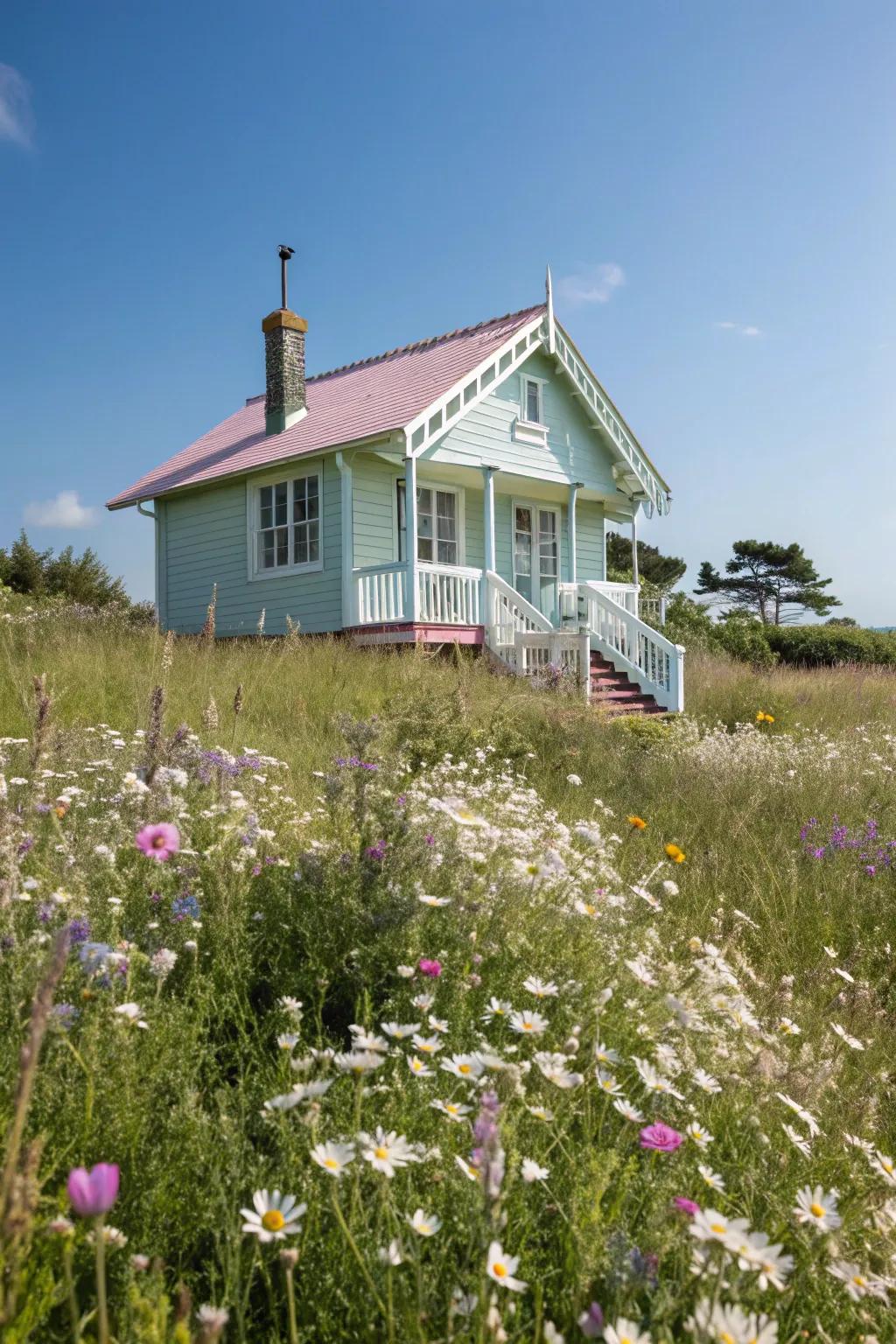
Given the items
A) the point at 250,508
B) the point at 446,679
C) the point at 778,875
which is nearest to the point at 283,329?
Answer: the point at 250,508

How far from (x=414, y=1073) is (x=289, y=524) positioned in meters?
14.9

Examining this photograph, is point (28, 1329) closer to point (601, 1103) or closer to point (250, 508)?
point (601, 1103)

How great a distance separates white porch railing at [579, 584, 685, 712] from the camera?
567 inches

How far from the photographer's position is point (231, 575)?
57.2ft

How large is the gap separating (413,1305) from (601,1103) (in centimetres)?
95

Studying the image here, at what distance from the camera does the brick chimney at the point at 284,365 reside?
16953mm

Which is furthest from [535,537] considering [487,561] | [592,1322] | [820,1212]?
[592,1322]

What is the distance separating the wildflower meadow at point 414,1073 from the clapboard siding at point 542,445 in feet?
38.2

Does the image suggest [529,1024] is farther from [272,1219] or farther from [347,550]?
[347,550]

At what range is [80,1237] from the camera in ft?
5.35

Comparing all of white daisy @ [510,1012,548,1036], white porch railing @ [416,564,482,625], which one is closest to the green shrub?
white porch railing @ [416,564,482,625]

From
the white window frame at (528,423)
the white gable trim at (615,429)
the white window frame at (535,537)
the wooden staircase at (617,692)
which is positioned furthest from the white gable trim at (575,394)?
the wooden staircase at (617,692)

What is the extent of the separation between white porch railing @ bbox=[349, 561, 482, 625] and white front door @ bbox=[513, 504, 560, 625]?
362 centimetres

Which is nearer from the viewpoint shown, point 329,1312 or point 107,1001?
point 329,1312
